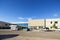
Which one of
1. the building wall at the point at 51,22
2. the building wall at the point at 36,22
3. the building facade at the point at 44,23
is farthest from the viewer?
the building wall at the point at 36,22

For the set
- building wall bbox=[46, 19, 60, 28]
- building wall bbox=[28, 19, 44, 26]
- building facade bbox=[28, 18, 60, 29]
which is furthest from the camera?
building wall bbox=[28, 19, 44, 26]

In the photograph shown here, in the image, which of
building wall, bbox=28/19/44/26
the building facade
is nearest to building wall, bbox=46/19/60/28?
the building facade

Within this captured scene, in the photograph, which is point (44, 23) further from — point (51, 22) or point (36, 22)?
point (36, 22)

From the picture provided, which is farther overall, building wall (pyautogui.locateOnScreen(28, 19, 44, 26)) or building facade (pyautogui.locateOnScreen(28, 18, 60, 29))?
building wall (pyautogui.locateOnScreen(28, 19, 44, 26))

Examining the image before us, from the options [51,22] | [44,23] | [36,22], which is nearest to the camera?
[51,22]

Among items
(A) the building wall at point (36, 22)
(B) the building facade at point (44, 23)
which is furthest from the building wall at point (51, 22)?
(A) the building wall at point (36, 22)

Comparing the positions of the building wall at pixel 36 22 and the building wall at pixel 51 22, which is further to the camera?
the building wall at pixel 36 22

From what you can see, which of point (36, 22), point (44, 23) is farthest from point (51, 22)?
point (36, 22)

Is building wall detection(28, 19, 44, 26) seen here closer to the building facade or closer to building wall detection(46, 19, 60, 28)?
the building facade

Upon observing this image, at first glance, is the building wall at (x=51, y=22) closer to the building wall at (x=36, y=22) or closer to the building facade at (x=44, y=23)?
the building facade at (x=44, y=23)

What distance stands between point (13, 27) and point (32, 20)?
3157 centimetres

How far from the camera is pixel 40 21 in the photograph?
88125 mm

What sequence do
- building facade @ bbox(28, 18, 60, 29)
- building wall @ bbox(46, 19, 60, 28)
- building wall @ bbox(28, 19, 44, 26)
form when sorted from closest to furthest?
building wall @ bbox(46, 19, 60, 28) < building facade @ bbox(28, 18, 60, 29) < building wall @ bbox(28, 19, 44, 26)

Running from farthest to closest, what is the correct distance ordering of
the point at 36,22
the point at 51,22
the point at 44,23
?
1. the point at 36,22
2. the point at 44,23
3. the point at 51,22
